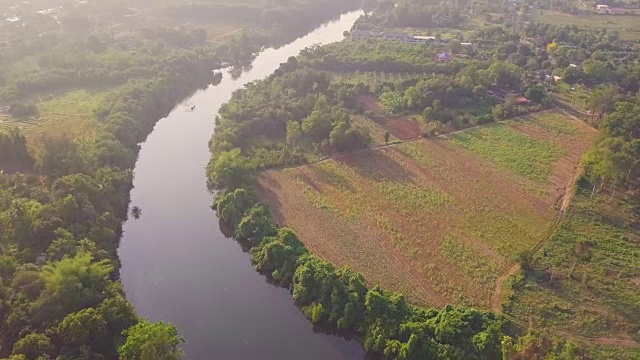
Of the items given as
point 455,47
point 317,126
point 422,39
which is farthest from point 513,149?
point 422,39

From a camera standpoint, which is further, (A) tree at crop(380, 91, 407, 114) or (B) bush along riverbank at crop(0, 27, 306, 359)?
(A) tree at crop(380, 91, 407, 114)

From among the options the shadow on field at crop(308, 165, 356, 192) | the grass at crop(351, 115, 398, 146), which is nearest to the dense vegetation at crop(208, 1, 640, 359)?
the grass at crop(351, 115, 398, 146)

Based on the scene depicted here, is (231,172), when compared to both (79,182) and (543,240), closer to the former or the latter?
(79,182)

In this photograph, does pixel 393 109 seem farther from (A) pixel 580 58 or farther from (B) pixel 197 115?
(A) pixel 580 58

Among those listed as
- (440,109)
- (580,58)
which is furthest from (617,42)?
(440,109)

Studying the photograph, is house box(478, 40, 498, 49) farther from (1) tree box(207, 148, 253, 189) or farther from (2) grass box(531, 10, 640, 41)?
(1) tree box(207, 148, 253, 189)
